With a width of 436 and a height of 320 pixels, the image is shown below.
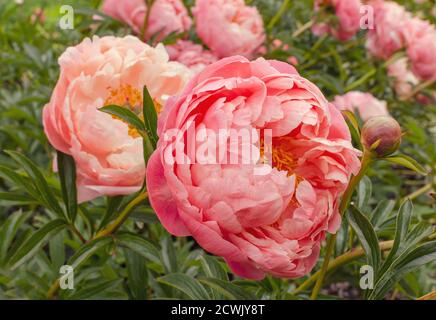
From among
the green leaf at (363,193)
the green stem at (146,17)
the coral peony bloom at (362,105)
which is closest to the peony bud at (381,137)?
the green leaf at (363,193)

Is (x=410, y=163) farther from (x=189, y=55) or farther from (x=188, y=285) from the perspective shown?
(x=189, y=55)

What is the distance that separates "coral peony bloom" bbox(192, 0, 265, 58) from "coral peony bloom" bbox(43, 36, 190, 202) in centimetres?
44

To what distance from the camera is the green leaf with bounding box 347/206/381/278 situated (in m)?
0.54

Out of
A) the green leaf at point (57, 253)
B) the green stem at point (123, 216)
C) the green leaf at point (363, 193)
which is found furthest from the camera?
the green leaf at point (57, 253)

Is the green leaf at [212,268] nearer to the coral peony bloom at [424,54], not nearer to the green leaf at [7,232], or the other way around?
the green leaf at [7,232]

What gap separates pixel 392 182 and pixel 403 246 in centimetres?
80

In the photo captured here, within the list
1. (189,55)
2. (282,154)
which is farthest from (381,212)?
(189,55)

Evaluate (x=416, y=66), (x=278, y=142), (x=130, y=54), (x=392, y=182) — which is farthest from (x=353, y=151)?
(x=416, y=66)

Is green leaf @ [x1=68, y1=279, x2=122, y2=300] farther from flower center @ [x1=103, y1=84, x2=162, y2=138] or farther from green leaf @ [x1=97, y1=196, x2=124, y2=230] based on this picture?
flower center @ [x1=103, y1=84, x2=162, y2=138]

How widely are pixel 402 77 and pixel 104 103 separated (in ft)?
3.71

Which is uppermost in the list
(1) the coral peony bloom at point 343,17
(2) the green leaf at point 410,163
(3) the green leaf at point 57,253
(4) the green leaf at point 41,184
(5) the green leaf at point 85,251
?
(1) the coral peony bloom at point 343,17

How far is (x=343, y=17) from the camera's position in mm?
1358

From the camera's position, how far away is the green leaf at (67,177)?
2.10 ft

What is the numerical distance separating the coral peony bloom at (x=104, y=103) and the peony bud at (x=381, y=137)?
9.1 inches
